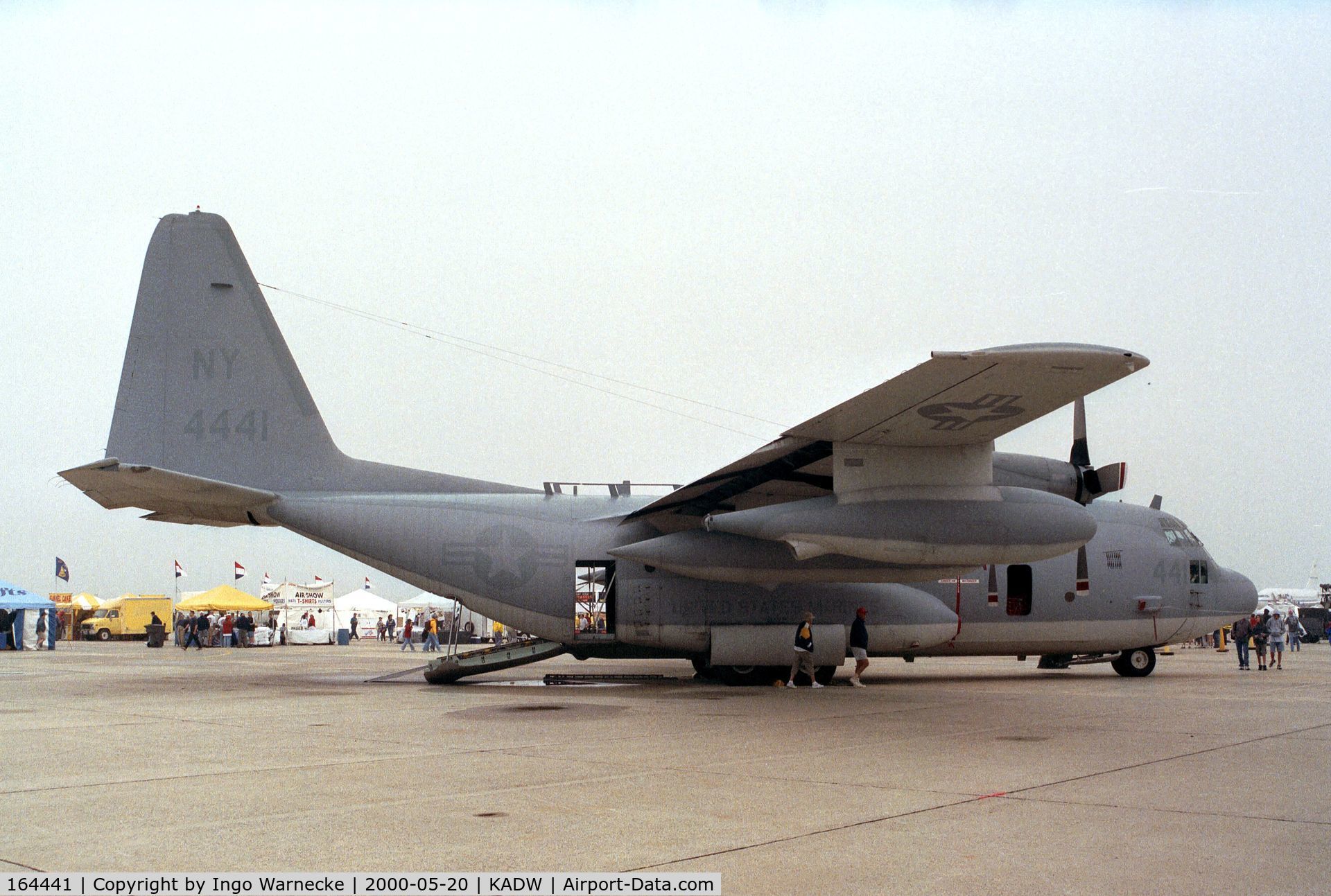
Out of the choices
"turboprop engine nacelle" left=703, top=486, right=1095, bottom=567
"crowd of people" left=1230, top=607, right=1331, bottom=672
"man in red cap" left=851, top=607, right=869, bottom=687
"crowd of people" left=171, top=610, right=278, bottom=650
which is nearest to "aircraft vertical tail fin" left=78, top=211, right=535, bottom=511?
"turboprop engine nacelle" left=703, top=486, right=1095, bottom=567

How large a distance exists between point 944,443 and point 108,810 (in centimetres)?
1082

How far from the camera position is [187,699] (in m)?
15.3

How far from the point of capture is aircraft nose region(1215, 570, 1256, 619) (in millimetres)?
21078

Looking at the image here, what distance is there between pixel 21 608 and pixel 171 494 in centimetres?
2481

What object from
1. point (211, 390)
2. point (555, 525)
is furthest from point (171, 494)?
point (555, 525)

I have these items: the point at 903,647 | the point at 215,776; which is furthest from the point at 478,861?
the point at 903,647

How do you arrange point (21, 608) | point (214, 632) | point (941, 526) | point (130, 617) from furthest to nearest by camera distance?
point (130, 617)
point (214, 632)
point (21, 608)
point (941, 526)

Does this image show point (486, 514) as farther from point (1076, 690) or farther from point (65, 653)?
point (65, 653)

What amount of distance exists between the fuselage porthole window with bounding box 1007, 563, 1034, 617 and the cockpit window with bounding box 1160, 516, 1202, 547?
343 cm

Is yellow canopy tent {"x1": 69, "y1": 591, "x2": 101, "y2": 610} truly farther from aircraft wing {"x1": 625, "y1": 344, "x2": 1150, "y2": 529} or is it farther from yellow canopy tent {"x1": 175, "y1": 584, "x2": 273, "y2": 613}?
aircraft wing {"x1": 625, "y1": 344, "x2": 1150, "y2": 529}

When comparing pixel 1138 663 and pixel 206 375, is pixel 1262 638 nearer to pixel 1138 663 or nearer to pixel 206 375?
pixel 1138 663

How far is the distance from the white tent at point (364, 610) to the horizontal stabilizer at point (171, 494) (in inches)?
1919

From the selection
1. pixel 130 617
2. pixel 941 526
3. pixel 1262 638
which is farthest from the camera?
pixel 130 617

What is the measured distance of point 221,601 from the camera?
157 feet
